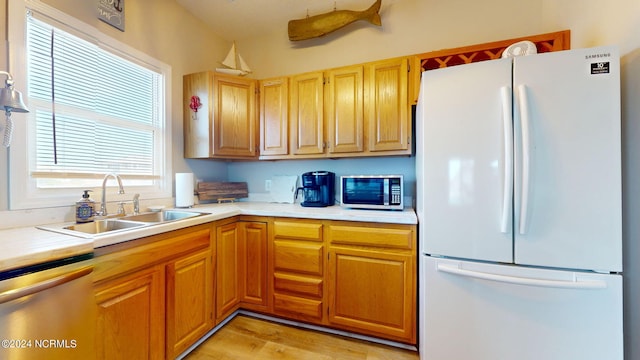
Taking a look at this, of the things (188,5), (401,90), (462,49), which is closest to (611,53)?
(462,49)

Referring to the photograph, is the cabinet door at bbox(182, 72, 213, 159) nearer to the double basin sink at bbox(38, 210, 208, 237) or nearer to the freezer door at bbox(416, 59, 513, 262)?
the double basin sink at bbox(38, 210, 208, 237)

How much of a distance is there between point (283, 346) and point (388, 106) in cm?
197

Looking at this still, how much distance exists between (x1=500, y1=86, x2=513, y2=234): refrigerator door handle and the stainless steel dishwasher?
5.90 feet

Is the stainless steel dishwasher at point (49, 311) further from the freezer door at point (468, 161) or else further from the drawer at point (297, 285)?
the freezer door at point (468, 161)

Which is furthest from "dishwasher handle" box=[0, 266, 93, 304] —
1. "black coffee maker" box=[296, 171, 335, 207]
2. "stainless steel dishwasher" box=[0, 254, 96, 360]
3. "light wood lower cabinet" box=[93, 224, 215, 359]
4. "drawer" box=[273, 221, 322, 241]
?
"black coffee maker" box=[296, 171, 335, 207]

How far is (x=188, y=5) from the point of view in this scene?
224cm

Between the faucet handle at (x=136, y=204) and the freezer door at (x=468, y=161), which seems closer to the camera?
the freezer door at (x=468, y=161)

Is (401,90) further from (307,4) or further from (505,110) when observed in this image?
(307,4)

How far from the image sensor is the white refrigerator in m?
1.03

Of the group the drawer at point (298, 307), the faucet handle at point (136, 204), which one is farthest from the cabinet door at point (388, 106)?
the faucet handle at point (136, 204)

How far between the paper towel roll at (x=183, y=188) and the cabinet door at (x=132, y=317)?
0.84m

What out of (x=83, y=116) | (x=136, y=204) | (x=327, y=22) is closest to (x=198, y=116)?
(x=83, y=116)

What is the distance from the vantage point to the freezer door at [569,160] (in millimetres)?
1020

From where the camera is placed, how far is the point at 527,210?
1.09 meters
